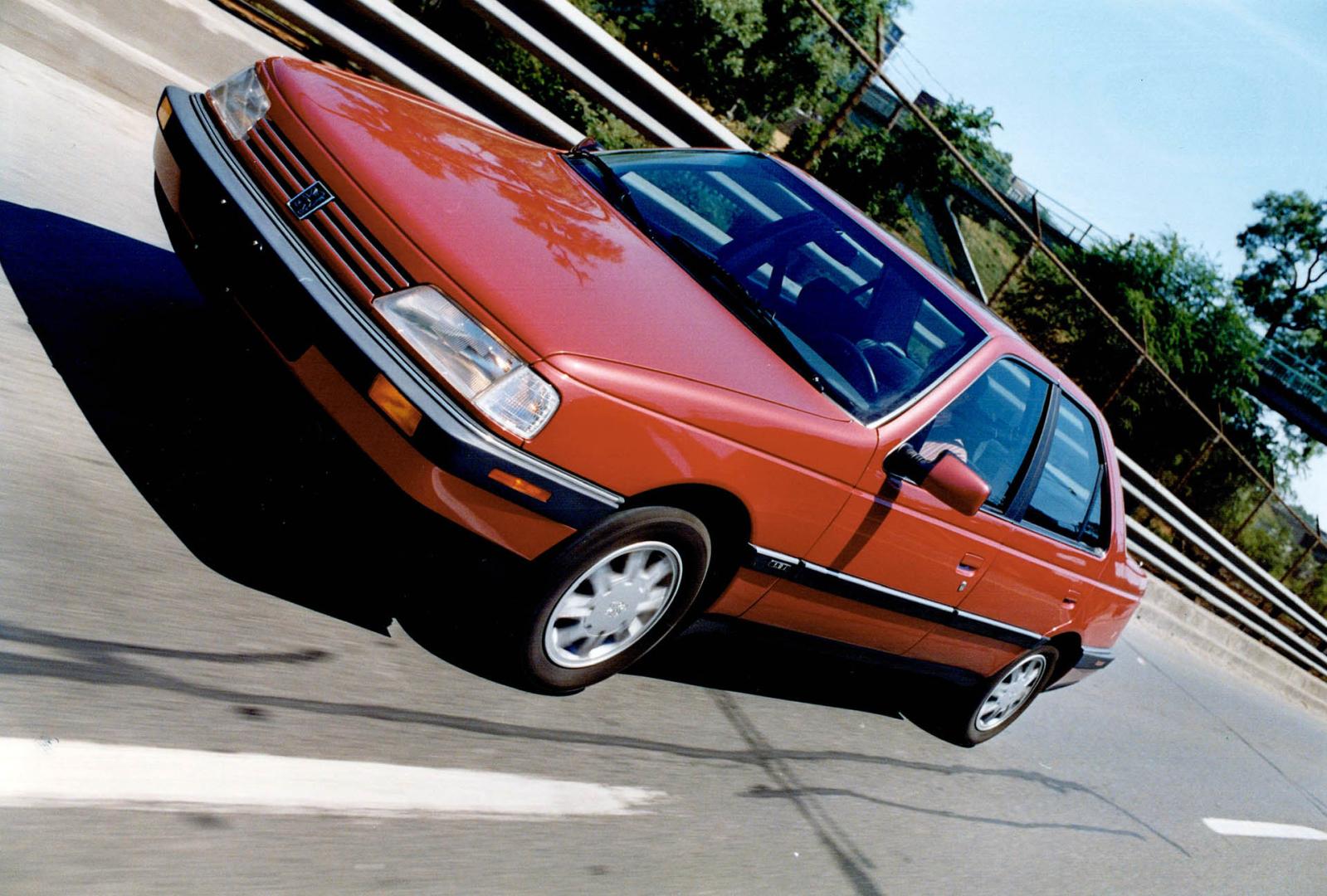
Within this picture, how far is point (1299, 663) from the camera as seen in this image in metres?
16.6

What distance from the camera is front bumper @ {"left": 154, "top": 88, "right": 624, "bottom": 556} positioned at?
107 inches

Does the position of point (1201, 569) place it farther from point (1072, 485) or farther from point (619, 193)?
point (619, 193)

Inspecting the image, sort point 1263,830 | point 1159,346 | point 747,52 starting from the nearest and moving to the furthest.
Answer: point 1263,830 → point 1159,346 → point 747,52

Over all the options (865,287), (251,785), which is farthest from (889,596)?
(251,785)

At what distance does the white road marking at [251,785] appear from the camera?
2.10 metres

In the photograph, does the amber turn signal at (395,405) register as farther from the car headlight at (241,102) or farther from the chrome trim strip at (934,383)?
the chrome trim strip at (934,383)

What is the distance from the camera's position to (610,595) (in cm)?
322

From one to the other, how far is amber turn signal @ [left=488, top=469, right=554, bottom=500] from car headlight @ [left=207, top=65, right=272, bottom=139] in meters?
1.63

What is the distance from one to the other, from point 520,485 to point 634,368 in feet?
1.48

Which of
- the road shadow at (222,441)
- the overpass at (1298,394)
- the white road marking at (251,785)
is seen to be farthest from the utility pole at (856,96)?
the overpass at (1298,394)

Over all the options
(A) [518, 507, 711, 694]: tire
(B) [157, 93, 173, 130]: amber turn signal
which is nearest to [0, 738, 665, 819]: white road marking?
(A) [518, 507, 711, 694]: tire

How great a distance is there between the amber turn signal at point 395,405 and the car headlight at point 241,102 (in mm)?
1310

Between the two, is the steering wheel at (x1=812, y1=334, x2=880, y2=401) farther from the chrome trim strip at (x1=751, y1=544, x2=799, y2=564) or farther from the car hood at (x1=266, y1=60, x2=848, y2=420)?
the chrome trim strip at (x1=751, y1=544, x2=799, y2=564)

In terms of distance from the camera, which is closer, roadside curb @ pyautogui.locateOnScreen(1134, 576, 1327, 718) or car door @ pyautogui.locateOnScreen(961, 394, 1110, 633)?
car door @ pyautogui.locateOnScreen(961, 394, 1110, 633)
